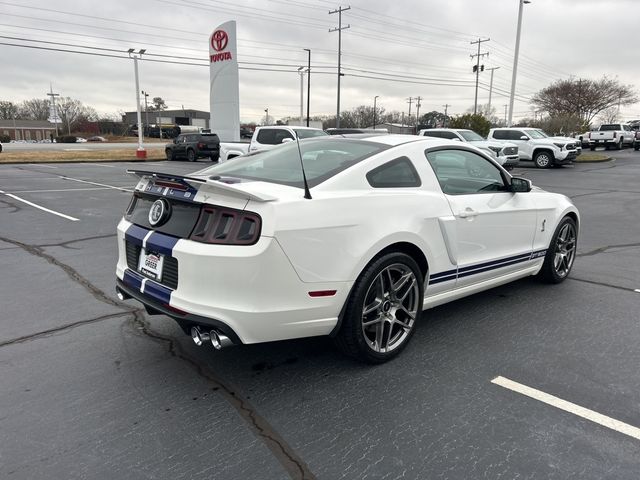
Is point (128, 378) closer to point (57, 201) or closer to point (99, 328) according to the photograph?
point (99, 328)

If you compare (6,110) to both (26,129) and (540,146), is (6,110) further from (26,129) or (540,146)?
(540,146)

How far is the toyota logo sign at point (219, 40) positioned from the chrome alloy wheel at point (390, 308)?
89.9 feet

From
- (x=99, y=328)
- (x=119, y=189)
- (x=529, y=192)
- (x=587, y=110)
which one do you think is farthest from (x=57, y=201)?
(x=587, y=110)

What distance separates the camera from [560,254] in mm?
5098

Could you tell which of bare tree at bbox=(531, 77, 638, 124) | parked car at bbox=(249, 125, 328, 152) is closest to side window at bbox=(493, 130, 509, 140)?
parked car at bbox=(249, 125, 328, 152)

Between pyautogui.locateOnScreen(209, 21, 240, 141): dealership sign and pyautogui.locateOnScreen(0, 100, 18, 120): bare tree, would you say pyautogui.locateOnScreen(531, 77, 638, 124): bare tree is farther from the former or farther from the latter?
pyautogui.locateOnScreen(0, 100, 18, 120): bare tree

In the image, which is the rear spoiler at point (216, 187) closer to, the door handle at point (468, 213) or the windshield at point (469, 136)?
the door handle at point (468, 213)

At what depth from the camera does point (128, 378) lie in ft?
10.2

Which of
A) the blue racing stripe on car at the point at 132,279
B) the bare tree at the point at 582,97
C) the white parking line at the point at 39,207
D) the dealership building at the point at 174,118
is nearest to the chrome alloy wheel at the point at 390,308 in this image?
the blue racing stripe on car at the point at 132,279

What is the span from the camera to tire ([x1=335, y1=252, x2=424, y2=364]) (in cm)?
306

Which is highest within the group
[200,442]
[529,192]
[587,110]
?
[587,110]

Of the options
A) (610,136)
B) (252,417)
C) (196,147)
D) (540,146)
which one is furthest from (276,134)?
(610,136)

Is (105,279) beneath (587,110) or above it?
beneath

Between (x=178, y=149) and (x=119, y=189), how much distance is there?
49.2 feet
